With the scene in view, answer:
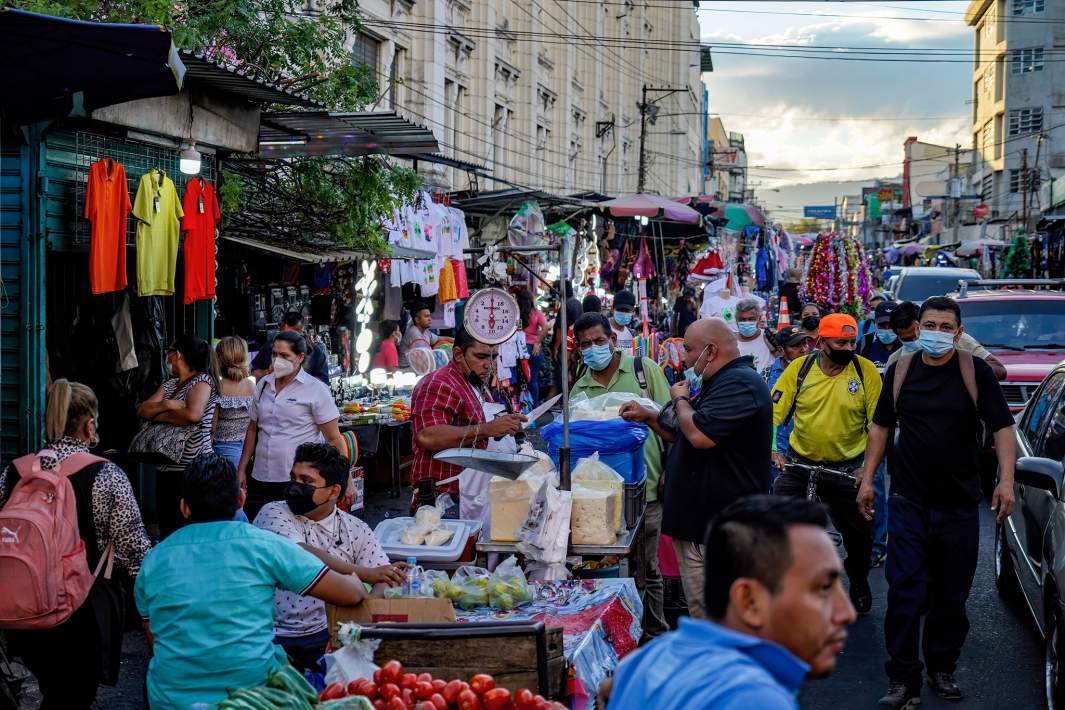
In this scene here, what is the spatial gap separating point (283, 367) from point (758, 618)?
20.0 ft

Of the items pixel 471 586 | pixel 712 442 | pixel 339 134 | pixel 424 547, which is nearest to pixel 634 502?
pixel 712 442

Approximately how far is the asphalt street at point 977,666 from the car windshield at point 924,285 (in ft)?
37.1

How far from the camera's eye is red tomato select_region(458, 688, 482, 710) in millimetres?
4211

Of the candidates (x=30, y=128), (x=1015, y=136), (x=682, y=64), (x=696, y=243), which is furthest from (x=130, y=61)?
(x=1015, y=136)

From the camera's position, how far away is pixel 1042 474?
19.8 feet

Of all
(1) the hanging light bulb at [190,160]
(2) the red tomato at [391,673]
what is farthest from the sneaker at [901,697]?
(1) the hanging light bulb at [190,160]

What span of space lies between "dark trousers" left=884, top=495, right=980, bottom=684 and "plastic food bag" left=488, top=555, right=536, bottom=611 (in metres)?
2.13

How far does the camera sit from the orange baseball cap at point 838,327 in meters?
7.88

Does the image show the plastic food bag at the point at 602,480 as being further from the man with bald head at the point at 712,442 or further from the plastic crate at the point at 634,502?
the man with bald head at the point at 712,442

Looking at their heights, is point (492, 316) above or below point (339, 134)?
below

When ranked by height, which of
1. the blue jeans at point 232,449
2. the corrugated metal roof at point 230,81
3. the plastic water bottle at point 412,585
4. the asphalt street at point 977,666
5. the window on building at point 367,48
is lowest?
the asphalt street at point 977,666

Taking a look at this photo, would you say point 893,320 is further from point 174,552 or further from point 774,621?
point 774,621

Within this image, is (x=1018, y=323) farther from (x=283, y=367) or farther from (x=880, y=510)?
(x=283, y=367)

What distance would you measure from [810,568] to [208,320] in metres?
8.79
